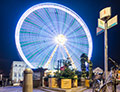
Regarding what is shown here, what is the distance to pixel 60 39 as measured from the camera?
58.4 feet

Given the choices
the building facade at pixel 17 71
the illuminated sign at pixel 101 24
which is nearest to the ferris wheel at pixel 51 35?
the illuminated sign at pixel 101 24

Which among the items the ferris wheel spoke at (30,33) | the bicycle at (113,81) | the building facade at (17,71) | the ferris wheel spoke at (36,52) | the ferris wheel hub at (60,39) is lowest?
the building facade at (17,71)

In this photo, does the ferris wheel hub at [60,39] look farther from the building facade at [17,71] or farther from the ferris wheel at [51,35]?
the building facade at [17,71]

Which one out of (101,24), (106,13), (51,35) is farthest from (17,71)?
(106,13)

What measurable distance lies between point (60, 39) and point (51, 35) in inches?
45.4

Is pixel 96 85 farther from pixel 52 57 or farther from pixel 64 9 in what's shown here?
pixel 64 9

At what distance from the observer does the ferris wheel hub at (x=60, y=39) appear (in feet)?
58.3

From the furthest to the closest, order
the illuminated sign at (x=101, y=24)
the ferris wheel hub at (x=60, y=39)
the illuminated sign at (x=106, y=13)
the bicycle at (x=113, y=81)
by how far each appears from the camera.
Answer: the ferris wheel hub at (x=60, y=39)
the illuminated sign at (x=101, y=24)
the illuminated sign at (x=106, y=13)
the bicycle at (x=113, y=81)

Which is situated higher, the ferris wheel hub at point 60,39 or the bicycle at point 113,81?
the ferris wheel hub at point 60,39

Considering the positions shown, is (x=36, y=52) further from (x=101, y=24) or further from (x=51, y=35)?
(x=101, y=24)

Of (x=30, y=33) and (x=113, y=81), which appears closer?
(x=113, y=81)

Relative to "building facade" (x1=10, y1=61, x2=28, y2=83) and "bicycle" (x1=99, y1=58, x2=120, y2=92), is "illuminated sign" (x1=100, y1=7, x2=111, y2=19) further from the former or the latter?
"building facade" (x1=10, y1=61, x2=28, y2=83)

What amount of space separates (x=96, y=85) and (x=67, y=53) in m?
12.3

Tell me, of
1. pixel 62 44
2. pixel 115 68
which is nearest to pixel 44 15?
pixel 62 44
